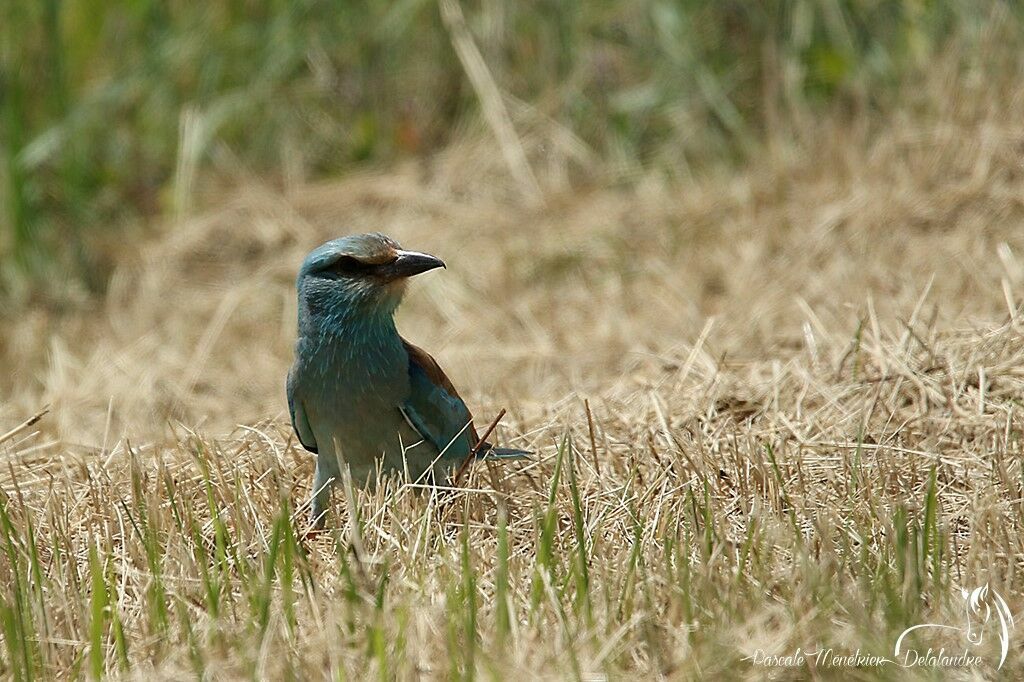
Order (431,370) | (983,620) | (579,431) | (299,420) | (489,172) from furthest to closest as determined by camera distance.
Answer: (489,172) < (579,431) < (431,370) < (299,420) < (983,620)

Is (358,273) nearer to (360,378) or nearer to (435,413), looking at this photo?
(360,378)

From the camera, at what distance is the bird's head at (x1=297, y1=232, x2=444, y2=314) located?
145 inches

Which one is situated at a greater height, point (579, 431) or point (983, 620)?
point (579, 431)

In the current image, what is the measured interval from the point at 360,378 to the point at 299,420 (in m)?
0.22

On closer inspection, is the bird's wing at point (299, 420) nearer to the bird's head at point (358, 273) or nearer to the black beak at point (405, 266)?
the bird's head at point (358, 273)

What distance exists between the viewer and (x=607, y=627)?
2.75m

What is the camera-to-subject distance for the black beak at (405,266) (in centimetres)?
365

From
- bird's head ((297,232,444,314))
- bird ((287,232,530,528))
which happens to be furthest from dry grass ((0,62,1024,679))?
bird's head ((297,232,444,314))

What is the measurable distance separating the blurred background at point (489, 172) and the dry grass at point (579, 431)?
0.03 meters

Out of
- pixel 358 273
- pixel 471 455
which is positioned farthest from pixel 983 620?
pixel 358 273

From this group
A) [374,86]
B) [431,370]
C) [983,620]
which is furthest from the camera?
[374,86]

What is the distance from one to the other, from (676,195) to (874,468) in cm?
381

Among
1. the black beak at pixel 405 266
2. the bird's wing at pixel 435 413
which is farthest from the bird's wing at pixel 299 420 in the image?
the black beak at pixel 405 266

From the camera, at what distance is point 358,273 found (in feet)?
12.1
